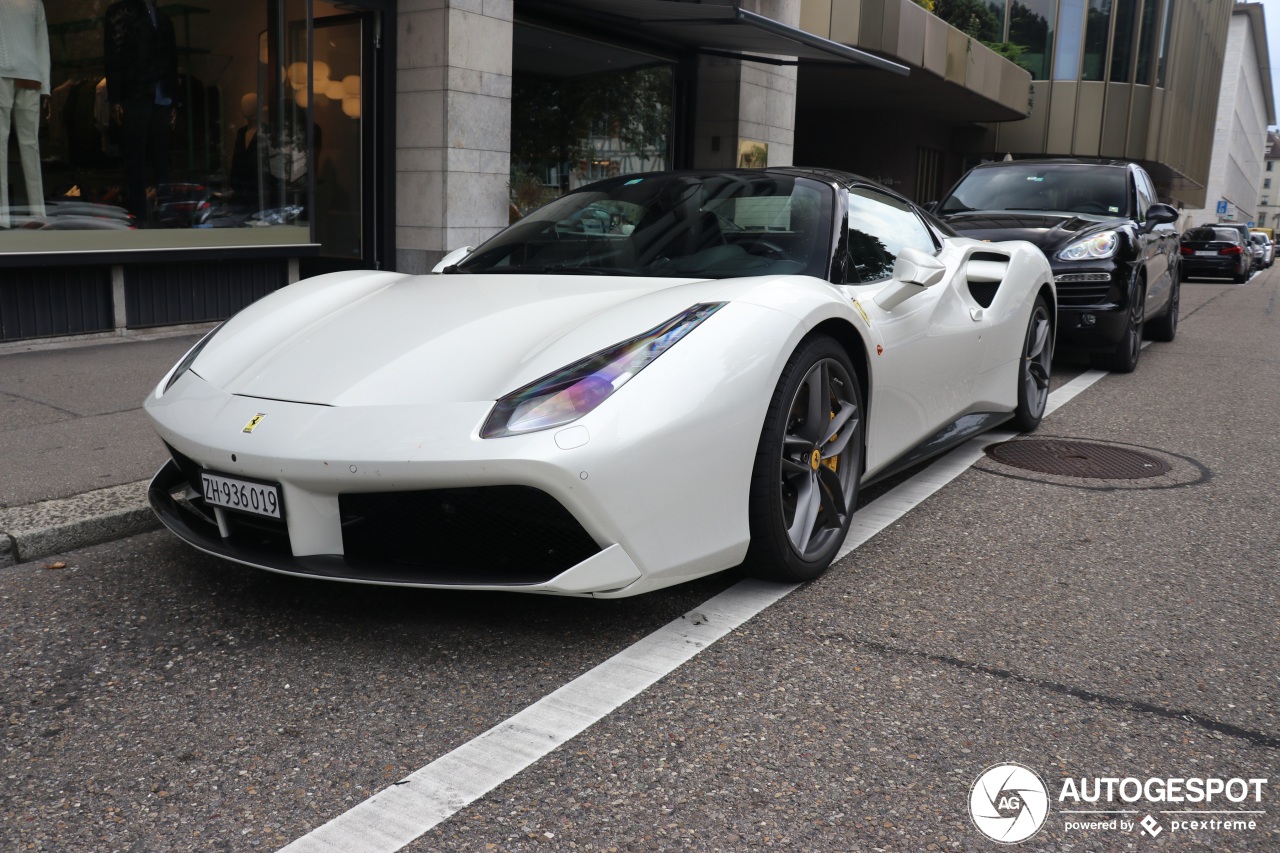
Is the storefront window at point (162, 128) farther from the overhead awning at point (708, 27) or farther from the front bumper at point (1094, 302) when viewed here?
the front bumper at point (1094, 302)

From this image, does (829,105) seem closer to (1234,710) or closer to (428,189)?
(428,189)

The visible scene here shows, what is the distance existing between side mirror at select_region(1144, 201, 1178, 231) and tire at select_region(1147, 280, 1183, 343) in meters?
1.38

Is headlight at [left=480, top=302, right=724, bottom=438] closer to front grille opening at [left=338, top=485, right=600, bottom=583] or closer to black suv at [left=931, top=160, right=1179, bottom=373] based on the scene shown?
front grille opening at [left=338, top=485, right=600, bottom=583]

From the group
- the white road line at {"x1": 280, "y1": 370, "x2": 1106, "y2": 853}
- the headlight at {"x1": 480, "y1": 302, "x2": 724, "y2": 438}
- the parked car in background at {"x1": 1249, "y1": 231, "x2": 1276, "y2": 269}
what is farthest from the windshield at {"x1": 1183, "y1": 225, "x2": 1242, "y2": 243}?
the headlight at {"x1": 480, "y1": 302, "x2": 724, "y2": 438}

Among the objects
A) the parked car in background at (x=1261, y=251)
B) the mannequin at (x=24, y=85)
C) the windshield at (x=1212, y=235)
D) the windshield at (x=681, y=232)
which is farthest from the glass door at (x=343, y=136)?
the parked car in background at (x=1261, y=251)

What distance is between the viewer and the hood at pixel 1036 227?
332 inches

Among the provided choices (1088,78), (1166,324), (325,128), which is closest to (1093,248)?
Answer: (1166,324)

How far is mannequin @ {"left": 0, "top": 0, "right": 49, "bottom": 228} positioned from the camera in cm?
781

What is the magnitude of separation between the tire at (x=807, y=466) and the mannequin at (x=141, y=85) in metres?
6.50

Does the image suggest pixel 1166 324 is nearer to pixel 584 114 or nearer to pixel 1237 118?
pixel 584 114

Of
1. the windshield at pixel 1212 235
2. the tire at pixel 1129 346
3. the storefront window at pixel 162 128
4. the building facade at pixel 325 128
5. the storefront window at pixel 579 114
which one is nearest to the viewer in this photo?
the storefront window at pixel 162 128

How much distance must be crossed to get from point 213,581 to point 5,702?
2.90 feet

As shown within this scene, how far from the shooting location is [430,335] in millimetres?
3443

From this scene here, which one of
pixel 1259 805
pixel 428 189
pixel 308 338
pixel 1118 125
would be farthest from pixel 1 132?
pixel 1118 125
